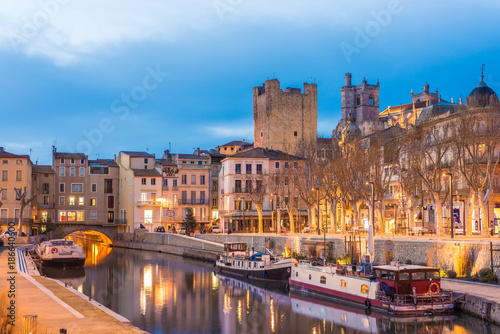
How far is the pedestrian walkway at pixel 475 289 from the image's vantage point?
86.7 ft

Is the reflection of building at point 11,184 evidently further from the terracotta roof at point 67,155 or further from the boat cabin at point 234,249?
the boat cabin at point 234,249

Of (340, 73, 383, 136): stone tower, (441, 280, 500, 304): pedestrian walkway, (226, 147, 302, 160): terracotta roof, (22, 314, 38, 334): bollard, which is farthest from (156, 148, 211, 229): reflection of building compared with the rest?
(22, 314, 38, 334): bollard

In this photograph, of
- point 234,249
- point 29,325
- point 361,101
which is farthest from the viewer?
point 361,101

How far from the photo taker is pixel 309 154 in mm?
62719

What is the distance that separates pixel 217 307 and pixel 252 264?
12513 millimetres

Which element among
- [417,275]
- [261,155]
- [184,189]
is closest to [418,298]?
[417,275]

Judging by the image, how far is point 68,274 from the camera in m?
48.2

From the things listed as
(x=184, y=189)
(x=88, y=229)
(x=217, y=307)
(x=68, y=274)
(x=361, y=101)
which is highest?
(x=361, y=101)

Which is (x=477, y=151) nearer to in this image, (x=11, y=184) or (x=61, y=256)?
(x=61, y=256)

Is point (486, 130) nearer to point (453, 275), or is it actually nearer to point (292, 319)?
point (453, 275)

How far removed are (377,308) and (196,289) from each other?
46.9ft

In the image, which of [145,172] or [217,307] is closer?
[217,307]

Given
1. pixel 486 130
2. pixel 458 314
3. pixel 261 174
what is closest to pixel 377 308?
pixel 458 314

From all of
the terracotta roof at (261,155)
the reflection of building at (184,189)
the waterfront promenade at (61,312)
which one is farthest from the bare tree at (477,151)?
the reflection of building at (184,189)
